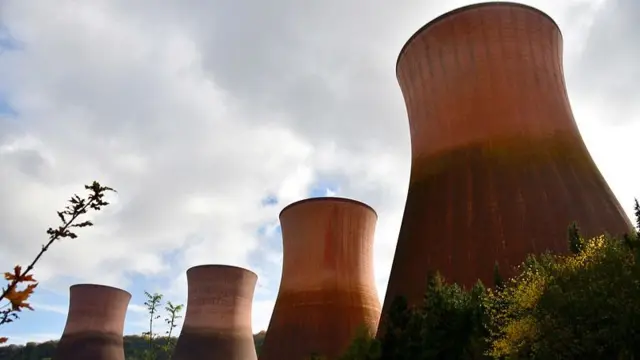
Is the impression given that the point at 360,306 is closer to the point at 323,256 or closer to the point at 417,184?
the point at 323,256

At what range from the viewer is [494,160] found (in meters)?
13.8

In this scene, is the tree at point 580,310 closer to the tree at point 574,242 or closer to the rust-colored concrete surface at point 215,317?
the tree at point 574,242

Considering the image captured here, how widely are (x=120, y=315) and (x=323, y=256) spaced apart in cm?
1957

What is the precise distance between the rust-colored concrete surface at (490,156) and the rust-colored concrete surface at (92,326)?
981 inches

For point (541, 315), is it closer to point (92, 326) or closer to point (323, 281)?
point (323, 281)

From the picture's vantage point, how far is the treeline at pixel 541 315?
8305 millimetres

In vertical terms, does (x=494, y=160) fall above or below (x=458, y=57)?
below

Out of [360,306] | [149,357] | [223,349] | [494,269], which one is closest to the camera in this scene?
[494,269]

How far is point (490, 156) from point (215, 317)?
Result: 2125 centimetres

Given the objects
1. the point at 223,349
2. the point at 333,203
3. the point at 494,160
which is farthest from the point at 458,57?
the point at 223,349

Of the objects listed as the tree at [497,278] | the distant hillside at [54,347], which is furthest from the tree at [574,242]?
the distant hillside at [54,347]

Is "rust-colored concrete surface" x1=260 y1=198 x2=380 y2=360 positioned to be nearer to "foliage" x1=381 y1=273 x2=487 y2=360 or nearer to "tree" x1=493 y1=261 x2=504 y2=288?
"foliage" x1=381 y1=273 x2=487 y2=360

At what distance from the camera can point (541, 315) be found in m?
9.12

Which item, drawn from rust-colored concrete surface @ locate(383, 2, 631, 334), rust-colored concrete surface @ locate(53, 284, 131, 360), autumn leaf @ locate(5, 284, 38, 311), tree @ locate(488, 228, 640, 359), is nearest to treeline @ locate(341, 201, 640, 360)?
tree @ locate(488, 228, 640, 359)
